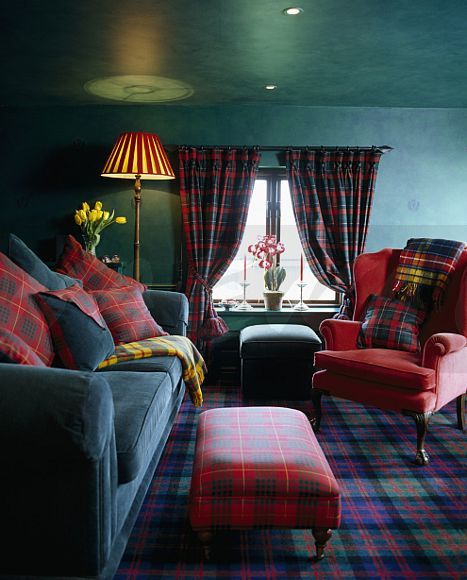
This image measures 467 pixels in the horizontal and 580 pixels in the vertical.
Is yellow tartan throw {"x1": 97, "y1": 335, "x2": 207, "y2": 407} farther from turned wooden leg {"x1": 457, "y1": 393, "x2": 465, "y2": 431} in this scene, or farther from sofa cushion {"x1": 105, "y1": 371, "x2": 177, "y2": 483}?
turned wooden leg {"x1": 457, "y1": 393, "x2": 465, "y2": 431}

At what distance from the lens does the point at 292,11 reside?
280 cm

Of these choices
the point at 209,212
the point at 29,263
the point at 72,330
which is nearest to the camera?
the point at 72,330

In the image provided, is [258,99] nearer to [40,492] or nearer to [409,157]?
[409,157]

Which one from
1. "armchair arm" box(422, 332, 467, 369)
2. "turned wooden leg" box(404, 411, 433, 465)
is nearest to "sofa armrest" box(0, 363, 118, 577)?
"turned wooden leg" box(404, 411, 433, 465)

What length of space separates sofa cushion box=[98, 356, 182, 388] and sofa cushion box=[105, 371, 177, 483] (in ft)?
0.34

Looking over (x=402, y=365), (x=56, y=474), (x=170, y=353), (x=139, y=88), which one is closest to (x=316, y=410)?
(x=402, y=365)

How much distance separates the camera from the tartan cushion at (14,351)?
2.10m

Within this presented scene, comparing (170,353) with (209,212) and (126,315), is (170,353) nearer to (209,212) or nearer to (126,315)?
(126,315)

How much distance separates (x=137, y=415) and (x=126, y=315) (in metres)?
1.29

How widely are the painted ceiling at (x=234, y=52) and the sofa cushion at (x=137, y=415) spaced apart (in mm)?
1826

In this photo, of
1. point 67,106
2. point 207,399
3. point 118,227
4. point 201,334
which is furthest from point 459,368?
point 67,106

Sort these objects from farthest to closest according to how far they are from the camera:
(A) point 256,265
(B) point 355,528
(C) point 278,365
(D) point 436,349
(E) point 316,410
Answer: (A) point 256,265 → (C) point 278,365 → (E) point 316,410 → (D) point 436,349 → (B) point 355,528

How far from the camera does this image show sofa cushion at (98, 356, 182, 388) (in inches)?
119

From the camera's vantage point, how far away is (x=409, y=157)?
500 centimetres
